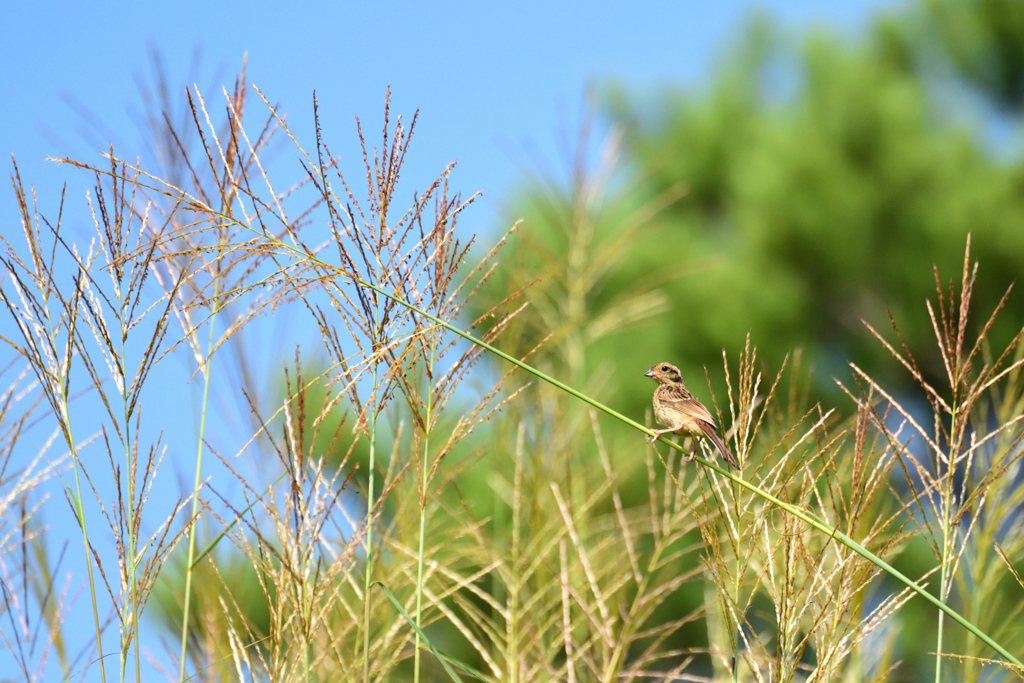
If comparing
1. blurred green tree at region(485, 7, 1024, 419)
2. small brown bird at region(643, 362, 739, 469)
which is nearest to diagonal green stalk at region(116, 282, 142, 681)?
small brown bird at region(643, 362, 739, 469)

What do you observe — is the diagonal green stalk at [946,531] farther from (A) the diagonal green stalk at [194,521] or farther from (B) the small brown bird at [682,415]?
(A) the diagonal green stalk at [194,521]

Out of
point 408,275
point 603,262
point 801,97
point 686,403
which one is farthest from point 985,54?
point 408,275

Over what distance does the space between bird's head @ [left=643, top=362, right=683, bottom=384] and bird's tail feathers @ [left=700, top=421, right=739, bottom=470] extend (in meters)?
0.43

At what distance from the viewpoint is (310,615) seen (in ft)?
5.20

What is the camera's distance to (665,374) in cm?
255

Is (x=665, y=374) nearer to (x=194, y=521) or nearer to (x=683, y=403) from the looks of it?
(x=683, y=403)

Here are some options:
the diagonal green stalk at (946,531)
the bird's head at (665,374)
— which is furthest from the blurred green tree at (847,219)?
the diagonal green stalk at (946,531)

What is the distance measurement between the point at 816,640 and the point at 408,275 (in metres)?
0.99

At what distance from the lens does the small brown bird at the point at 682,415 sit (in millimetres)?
2019

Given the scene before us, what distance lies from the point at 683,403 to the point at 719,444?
0.29m

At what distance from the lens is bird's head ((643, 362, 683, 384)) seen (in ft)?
8.23

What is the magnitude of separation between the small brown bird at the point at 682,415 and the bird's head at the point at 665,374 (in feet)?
0.03

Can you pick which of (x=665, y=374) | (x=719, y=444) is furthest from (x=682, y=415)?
(x=665, y=374)

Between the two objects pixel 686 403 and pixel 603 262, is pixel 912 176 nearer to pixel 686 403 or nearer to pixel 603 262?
pixel 603 262
